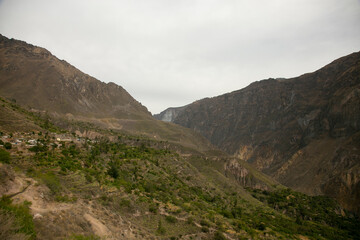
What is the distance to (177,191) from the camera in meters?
36.8

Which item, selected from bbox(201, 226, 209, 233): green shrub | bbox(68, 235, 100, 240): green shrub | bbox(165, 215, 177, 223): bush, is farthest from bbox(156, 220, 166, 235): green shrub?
bbox(68, 235, 100, 240): green shrub

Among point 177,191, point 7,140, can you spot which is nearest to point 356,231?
point 177,191

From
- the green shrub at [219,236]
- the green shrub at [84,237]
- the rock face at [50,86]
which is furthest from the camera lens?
the rock face at [50,86]

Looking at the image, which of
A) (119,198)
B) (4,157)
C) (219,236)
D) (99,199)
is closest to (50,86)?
(4,157)

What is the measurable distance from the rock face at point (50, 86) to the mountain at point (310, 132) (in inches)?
3650

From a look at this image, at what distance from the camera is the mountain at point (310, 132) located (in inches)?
3712

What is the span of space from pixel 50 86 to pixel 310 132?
15696 centimetres

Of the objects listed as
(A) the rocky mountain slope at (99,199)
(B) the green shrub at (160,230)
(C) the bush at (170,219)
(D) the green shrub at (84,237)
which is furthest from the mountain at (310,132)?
(D) the green shrub at (84,237)

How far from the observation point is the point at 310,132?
13338 centimetres

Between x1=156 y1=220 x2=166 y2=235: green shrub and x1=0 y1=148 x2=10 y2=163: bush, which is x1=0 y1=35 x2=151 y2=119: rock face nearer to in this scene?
x1=0 y1=148 x2=10 y2=163: bush

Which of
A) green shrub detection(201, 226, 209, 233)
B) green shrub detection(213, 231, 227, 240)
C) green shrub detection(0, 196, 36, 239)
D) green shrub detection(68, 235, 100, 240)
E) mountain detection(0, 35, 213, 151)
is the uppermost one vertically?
mountain detection(0, 35, 213, 151)

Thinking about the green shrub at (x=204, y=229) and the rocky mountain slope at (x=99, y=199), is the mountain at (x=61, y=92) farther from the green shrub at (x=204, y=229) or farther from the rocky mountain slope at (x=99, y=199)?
the green shrub at (x=204, y=229)

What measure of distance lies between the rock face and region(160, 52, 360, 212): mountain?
304 ft

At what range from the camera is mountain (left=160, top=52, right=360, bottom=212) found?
309 ft
